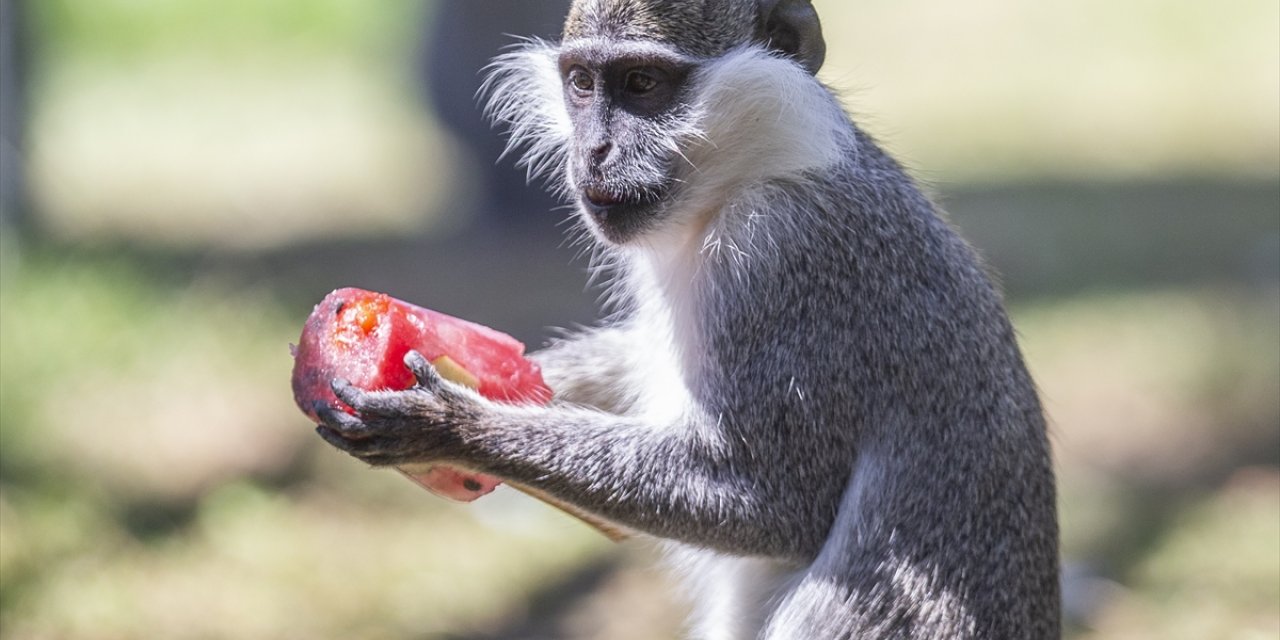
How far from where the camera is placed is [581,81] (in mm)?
4207

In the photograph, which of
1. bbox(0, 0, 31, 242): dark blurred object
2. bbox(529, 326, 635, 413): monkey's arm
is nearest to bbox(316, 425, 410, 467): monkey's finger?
bbox(529, 326, 635, 413): monkey's arm

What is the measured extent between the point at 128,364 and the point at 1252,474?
5555 millimetres

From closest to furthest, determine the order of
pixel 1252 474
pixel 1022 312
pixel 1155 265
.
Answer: pixel 1252 474 → pixel 1022 312 → pixel 1155 265

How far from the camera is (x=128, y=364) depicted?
7648mm

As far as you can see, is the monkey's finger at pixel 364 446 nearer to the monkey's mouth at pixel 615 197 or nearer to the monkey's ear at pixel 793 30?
the monkey's mouth at pixel 615 197

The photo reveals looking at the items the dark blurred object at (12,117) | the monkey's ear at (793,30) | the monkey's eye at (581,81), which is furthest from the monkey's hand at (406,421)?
the dark blurred object at (12,117)

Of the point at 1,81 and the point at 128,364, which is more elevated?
the point at 1,81

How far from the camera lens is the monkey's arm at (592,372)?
15.9 feet

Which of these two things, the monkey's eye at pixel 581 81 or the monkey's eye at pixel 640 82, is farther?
the monkey's eye at pixel 581 81

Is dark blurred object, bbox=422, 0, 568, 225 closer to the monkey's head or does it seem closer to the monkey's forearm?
the monkey's head

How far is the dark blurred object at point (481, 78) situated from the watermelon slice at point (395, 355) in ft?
25.4

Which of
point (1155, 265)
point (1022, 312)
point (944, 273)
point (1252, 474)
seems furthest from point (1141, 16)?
point (944, 273)

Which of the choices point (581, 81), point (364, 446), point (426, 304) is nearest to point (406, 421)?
point (364, 446)

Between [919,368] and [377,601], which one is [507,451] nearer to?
[919,368]
